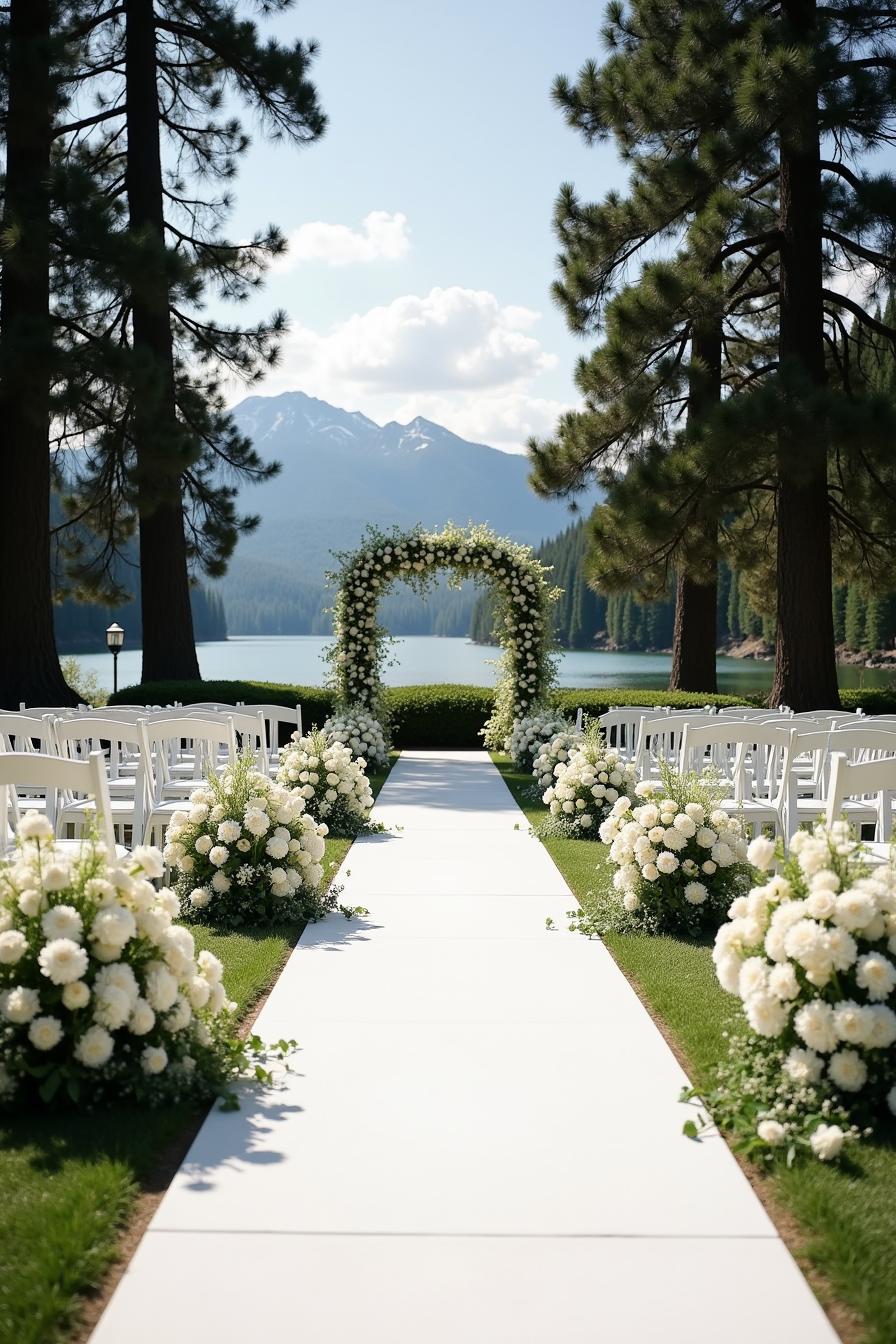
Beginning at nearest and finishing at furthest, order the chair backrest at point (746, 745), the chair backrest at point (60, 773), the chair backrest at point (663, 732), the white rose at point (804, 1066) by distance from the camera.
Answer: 1. the white rose at point (804, 1066)
2. the chair backrest at point (60, 773)
3. the chair backrest at point (746, 745)
4. the chair backrest at point (663, 732)

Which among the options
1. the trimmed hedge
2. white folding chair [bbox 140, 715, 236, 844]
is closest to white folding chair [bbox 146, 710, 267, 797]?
white folding chair [bbox 140, 715, 236, 844]

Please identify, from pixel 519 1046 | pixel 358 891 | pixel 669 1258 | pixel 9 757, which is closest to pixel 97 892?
pixel 9 757

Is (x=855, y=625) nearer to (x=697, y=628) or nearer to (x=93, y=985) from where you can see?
(x=697, y=628)

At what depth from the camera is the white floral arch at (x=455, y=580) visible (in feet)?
48.7

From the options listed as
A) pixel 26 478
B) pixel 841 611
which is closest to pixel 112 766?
pixel 26 478

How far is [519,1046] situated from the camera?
408 cm

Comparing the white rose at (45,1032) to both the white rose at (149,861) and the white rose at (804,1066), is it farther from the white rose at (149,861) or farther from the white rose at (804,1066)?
the white rose at (804,1066)

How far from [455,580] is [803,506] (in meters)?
4.46

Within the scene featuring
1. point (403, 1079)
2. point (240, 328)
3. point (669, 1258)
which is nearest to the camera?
point (669, 1258)

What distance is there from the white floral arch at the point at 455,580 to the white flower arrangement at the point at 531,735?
3.23ft

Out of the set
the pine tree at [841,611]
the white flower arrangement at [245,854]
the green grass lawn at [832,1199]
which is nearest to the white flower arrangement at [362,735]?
the white flower arrangement at [245,854]

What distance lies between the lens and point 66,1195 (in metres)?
2.87

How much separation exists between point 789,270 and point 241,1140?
14.4 metres

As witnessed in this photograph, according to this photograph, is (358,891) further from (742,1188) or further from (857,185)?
(857,185)
